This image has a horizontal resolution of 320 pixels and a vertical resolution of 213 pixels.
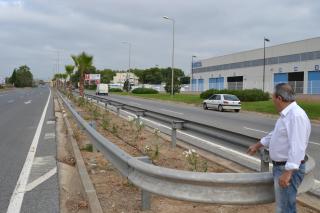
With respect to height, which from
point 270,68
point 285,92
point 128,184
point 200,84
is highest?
point 270,68

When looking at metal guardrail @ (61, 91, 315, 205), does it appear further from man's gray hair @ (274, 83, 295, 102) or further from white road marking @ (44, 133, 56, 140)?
white road marking @ (44, 133, 56, 140)

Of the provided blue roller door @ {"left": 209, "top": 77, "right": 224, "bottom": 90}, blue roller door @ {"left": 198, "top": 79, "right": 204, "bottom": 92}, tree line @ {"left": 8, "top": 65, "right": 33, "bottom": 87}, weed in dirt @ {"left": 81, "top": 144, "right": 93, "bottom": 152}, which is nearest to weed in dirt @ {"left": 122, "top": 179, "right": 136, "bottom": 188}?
weed in dirt @ {"left": 81, "top": 144, "right": 93, "bottom": 152}

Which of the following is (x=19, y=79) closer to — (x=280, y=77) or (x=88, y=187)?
(x=280, y=77)

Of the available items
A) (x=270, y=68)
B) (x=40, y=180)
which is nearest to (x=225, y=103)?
(x=40, y=180)

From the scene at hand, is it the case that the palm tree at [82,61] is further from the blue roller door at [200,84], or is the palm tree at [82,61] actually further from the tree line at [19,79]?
the tree line at [19,79]

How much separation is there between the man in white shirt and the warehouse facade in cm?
4506

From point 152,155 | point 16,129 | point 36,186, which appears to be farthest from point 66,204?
point 16,129

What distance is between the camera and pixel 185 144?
39.2 feet

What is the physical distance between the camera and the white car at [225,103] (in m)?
33.1

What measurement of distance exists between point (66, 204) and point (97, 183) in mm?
1024

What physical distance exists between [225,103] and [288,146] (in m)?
29.6

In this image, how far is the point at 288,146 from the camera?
405 cm

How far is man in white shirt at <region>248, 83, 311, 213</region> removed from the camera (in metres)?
3.90

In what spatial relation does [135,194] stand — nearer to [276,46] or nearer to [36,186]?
[36,186]
